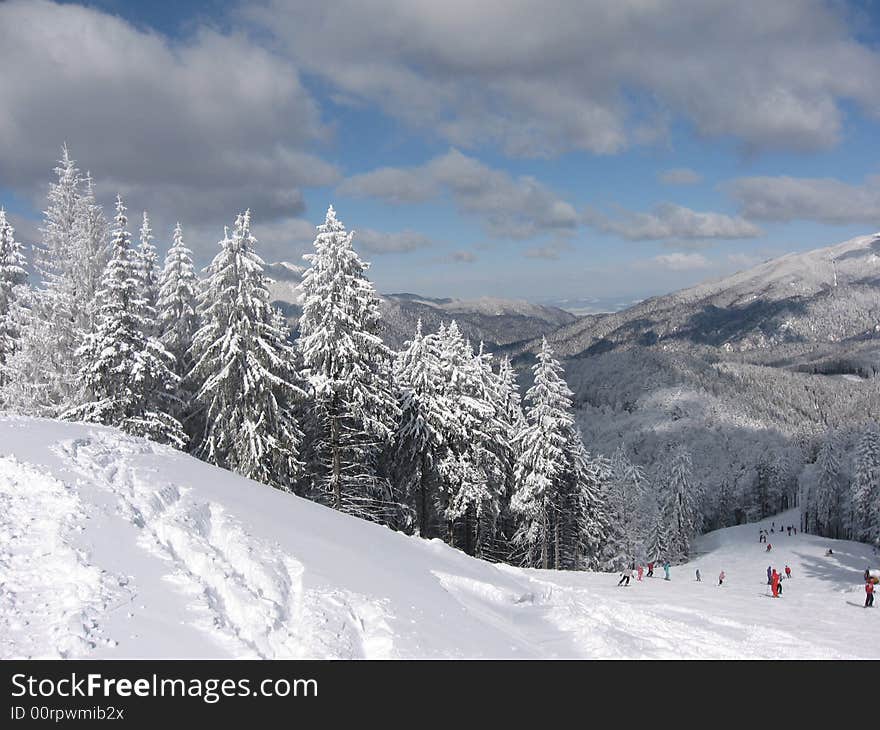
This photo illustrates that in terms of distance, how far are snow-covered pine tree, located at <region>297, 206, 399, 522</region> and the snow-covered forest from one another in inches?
2.9

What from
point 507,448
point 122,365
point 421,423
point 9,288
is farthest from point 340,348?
point 9,288

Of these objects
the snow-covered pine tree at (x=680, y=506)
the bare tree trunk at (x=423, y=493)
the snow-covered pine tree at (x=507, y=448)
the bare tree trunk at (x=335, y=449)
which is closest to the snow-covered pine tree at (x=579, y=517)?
the snow-covered pine tree at (x=507, y=448)

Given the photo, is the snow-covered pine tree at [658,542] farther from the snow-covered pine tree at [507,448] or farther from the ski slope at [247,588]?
the ski slope at [247,588]

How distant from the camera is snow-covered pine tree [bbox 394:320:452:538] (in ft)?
88.6

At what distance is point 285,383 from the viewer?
2098 cm

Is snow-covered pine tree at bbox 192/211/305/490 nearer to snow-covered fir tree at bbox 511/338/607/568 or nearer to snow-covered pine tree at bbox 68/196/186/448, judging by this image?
snow-covered pine tree at bbox 68/196/186/448

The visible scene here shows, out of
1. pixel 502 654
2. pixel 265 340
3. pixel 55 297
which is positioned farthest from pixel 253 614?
pixel 55 297

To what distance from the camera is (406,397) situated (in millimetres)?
27359

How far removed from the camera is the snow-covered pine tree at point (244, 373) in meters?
20.9

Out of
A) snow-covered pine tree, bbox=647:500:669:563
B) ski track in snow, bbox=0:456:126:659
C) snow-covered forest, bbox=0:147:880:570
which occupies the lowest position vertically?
snow-covered pine tree, bbox=647:500:669:563

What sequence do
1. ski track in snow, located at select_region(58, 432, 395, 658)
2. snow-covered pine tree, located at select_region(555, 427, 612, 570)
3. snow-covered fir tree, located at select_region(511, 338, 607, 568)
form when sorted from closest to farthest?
ski track in snow, located at select_region(58, 432, 395, 658) < snow-covered fir tree, located at select_region(511, 338, 607, 568) < snow-covered pine tree, located at select_region(555, 427, 612, 570)

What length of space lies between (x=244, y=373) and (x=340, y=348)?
12.4 feet

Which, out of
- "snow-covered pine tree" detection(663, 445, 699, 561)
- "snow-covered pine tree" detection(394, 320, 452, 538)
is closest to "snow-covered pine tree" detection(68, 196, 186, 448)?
"snow-covered pine tree" detection(394, 320, 452, 538)
